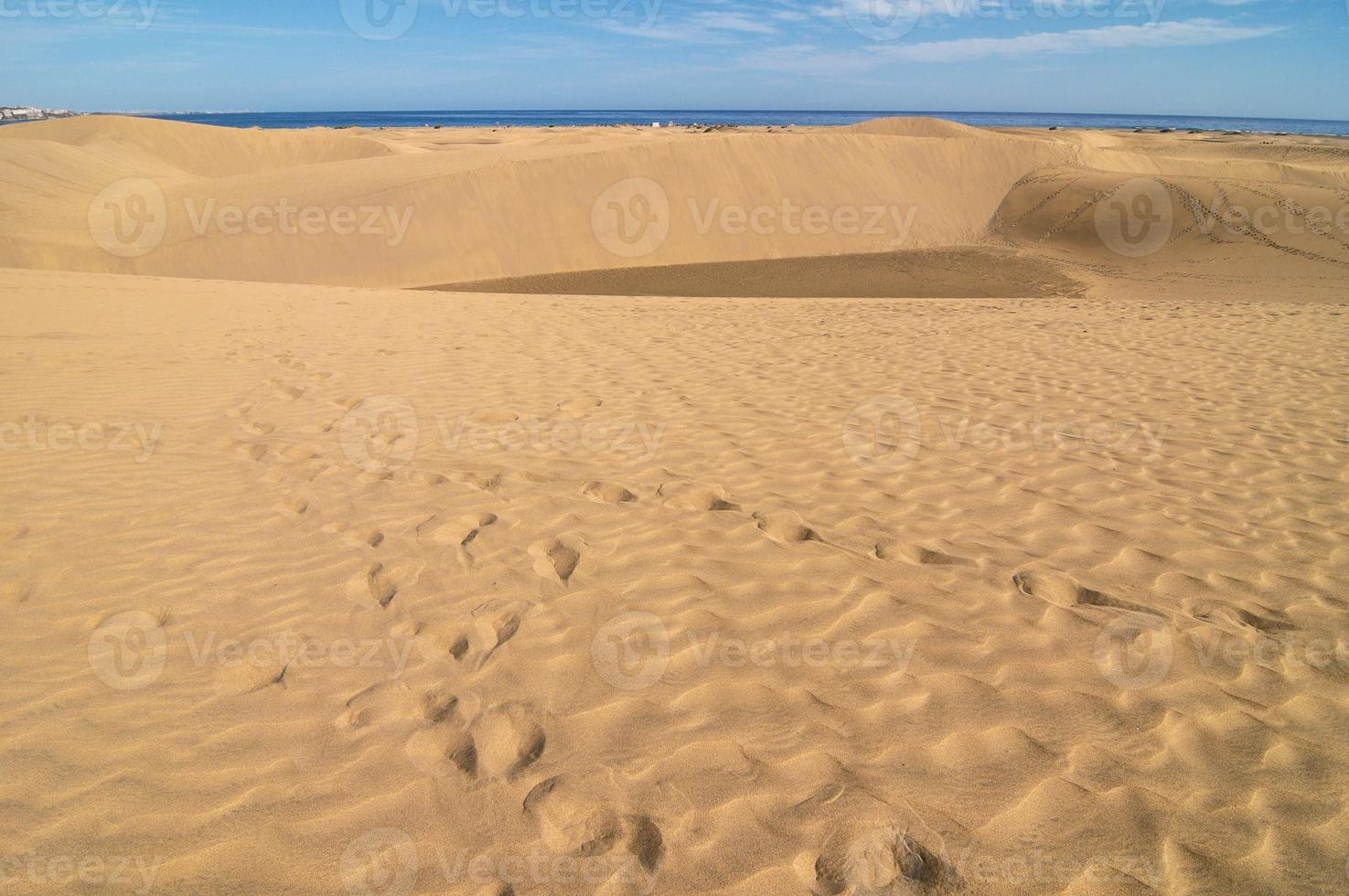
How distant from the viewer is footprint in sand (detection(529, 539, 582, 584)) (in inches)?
130

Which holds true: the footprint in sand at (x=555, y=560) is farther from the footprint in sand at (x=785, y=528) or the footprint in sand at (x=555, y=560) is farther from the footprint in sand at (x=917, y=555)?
the footprint in sand at (x=917, y=555)

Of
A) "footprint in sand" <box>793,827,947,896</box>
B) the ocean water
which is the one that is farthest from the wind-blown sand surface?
the ocean water

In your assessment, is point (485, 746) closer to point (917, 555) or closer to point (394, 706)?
point (394, 706)

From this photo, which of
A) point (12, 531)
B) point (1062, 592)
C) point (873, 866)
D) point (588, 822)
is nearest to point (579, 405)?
point (12, 531)

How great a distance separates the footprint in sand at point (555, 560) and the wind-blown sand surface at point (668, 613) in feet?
0.09

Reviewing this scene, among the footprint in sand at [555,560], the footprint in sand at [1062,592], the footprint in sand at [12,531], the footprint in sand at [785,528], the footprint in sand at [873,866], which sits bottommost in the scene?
the footprint in sand at [555,560]

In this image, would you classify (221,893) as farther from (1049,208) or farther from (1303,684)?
(1049,208)

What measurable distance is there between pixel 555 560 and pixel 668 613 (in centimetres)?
69

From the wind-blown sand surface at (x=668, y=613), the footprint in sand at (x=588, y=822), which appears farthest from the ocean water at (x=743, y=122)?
the footprint in sand at (x=588, y=822)

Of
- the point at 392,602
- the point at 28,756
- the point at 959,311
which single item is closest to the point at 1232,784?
the point at 392,602

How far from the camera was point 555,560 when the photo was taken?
3430mm

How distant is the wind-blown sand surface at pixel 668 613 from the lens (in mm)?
1990

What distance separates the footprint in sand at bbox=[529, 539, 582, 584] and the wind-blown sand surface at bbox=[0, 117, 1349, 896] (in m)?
0.03

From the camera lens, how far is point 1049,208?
21.0 metres
